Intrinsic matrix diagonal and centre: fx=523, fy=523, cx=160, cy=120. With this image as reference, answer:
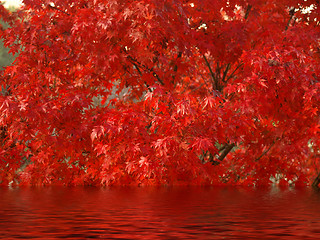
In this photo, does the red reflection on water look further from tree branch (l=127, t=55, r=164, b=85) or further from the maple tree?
tree branch (l=127, t=55, r=164, b=85)

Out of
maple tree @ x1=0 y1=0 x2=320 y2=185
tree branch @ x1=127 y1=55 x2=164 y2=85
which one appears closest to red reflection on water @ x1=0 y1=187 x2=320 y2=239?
maple tree @ x1=0 y1=0 x2=320 y2=185

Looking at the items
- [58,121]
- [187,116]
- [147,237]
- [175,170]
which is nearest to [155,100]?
[187,116]

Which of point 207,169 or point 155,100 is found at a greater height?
point 155,100

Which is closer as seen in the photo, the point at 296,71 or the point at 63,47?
the point at 296,71

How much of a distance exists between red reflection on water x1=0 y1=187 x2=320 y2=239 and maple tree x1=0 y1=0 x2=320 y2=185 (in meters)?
2.55

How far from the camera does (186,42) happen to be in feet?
37.1

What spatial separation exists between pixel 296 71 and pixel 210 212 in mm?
5168

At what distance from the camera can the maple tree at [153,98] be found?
10.1m

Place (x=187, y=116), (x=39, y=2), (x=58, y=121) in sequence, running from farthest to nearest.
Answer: (x=39, y=2)
(x=58, y=121)
(x=187, y=116)

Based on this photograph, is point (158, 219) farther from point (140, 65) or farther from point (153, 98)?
point (140, 65)

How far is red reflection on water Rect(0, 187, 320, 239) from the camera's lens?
420cm

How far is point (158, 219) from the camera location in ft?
17.4

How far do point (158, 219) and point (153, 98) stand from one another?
16.7 feet

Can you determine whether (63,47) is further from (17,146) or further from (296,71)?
(296,71)
